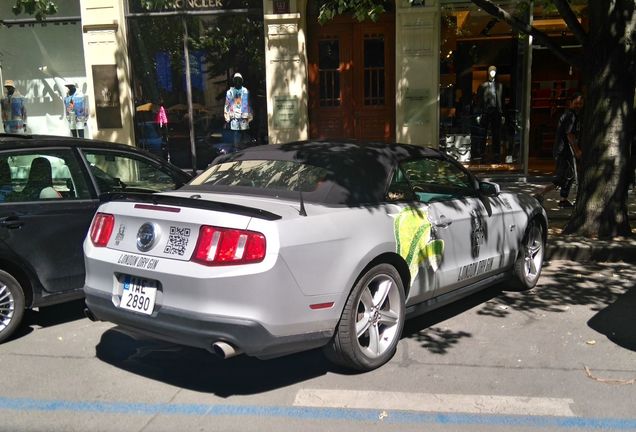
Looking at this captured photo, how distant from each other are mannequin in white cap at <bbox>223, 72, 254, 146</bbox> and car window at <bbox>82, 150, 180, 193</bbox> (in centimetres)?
647

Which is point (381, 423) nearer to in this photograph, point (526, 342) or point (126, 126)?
point (526, 342)

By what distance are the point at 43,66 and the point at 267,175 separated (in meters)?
11.3

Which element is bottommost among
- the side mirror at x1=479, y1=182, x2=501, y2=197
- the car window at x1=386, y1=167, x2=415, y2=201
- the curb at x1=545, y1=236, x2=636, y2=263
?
the curb at x1=545, y1=236, x2=636, y2=263

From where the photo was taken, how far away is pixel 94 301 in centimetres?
421

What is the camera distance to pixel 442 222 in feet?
16.1

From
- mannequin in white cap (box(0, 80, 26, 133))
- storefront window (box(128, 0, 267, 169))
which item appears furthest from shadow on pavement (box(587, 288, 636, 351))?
mannequin in white cap (box(0, 80, 26, 133))

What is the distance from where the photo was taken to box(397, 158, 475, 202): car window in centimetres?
521

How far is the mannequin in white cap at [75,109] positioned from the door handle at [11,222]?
9.38 m

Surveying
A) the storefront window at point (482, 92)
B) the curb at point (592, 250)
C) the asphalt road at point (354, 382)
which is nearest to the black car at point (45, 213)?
the asphalt road at point (354, 382)

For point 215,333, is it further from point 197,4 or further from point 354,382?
point 197,4

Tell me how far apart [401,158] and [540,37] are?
13.0ft

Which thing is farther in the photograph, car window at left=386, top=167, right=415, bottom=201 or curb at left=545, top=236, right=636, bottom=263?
curb at left=545, top=236, right=636, bottom=263

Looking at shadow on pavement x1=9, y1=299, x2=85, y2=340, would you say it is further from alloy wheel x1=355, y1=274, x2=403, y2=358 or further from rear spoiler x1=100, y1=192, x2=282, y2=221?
alloy wheel x1=355, y1=274, x2=403, y2=358

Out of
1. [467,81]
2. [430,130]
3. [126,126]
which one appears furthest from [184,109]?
[467,81]
